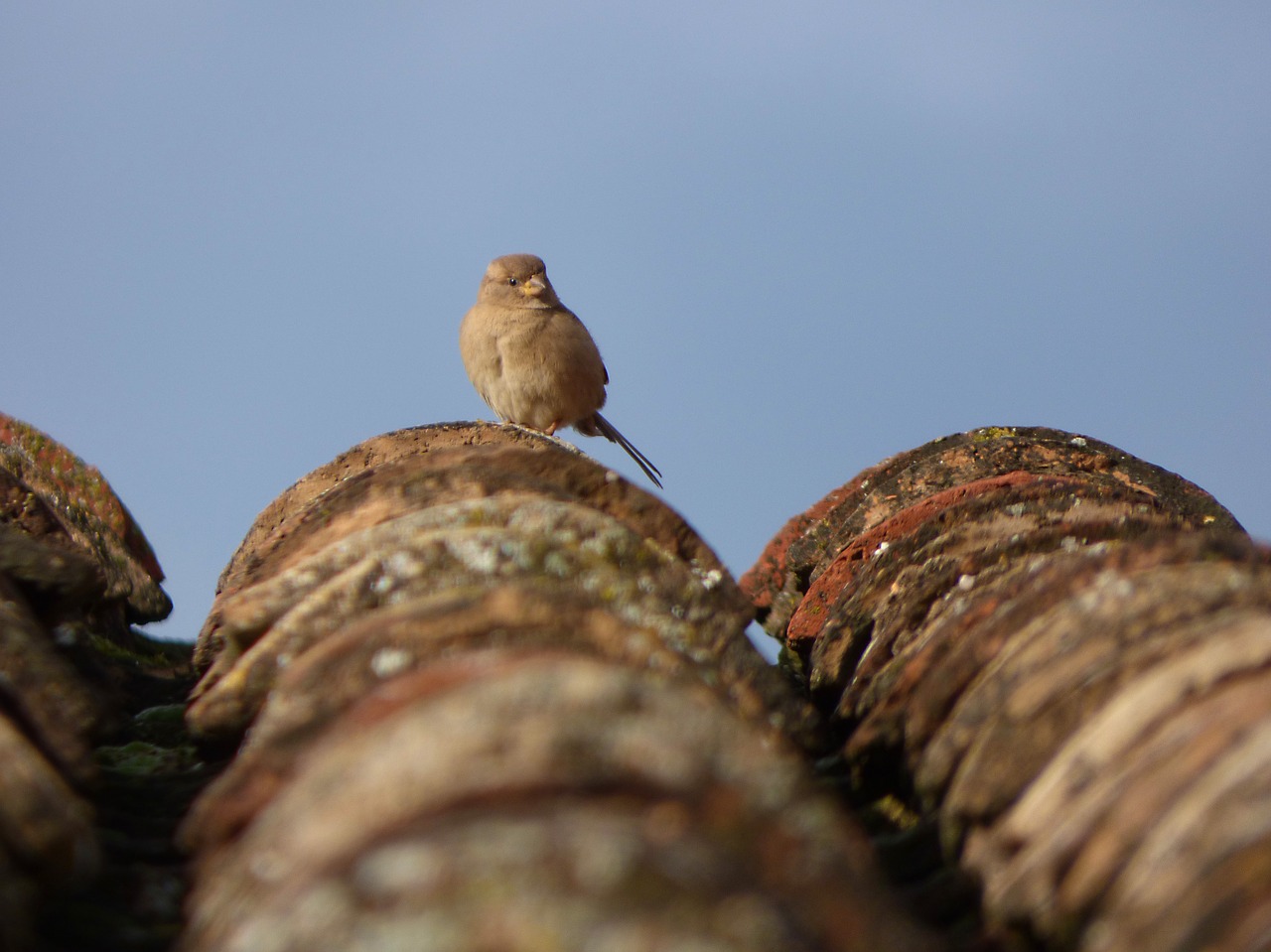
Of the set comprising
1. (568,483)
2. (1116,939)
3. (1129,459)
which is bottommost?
(1116,939)

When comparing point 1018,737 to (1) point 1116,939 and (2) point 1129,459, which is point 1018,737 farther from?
(2) point 1129,459

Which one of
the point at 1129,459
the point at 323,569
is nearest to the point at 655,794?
the point at 323,569

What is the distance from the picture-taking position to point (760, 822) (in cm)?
125

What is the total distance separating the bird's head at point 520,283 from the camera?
861 centimetres

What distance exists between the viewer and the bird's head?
8609 millimetres

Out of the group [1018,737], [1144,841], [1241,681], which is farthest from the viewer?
[1018,737]

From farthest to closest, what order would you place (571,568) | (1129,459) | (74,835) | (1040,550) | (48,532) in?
1. (1129,459)
2. (48,532)
3. (1040,550)
4. (571,568)
5. (74,835)

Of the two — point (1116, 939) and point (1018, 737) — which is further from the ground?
point (1018, 737)

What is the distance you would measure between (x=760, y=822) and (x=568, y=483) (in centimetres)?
191

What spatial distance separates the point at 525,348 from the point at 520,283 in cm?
41

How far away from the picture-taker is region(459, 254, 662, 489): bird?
856cm

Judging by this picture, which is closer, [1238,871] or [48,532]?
[1238,871]

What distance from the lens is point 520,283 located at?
8.63 m

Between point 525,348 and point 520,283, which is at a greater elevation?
point 520,283
